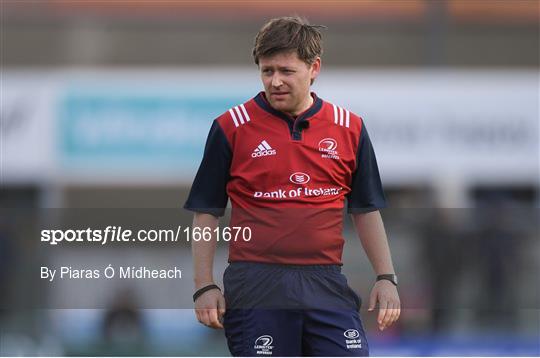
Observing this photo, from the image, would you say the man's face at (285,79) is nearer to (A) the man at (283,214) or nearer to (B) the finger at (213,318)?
(A) the man at (283,214)

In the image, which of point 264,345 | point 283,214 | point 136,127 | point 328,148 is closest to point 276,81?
point 328,148

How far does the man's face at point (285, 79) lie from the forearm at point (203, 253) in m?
0.48

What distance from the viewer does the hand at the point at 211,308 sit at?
4.21 meters

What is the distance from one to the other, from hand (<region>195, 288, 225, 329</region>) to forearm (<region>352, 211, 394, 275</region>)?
0.59m

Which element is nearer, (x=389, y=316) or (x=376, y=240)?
(x=389, y=316)

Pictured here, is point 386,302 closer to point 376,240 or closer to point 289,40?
point 376,240

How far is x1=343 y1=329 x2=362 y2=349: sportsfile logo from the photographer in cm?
423

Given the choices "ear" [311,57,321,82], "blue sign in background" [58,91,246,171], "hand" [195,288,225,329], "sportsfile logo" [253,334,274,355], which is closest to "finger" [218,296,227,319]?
"hand" [195,288,225,329]

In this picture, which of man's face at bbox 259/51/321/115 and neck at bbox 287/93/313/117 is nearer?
man's face at bbox 259/51/321/115

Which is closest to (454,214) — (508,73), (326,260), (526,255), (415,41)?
(526,255)

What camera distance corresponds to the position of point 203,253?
4.32m

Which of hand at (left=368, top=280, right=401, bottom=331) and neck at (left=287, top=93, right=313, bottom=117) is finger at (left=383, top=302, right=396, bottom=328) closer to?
hand at (left=368, top=280, right=401, bottom=331)

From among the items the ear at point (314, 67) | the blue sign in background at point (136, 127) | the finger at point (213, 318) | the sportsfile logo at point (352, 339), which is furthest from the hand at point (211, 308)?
the blue sign in background at point (136, 127)

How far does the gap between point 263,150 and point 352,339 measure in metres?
0.74
